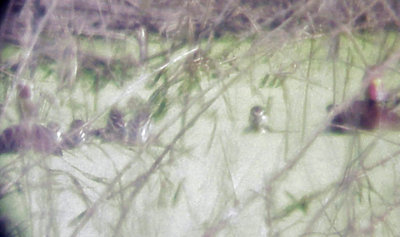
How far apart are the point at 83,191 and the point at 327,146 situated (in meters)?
0.65

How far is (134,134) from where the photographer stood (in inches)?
55.4

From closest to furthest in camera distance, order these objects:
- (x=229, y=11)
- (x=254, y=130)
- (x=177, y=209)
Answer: (x=177, y=209), (x=254, y=130), (x=229, y=11)

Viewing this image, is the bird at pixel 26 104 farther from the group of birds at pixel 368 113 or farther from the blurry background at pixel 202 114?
the group of birds at pixel 368 113

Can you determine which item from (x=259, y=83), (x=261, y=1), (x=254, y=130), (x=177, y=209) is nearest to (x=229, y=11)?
(x=261, y=1)

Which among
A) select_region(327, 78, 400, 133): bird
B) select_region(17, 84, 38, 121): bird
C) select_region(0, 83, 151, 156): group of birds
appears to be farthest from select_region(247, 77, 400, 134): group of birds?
select_region(17, 84, 38, 121): bird

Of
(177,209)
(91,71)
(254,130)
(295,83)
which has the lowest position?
(177,209)

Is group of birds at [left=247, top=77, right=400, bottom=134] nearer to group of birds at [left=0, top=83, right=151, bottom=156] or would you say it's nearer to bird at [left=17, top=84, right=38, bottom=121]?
group of birds at [left=0, top=83, right=151, bottom=156]

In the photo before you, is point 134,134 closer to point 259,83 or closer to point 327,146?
point 259,83

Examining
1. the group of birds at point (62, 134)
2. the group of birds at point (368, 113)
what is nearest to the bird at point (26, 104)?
the group of birds at point (62, 134)

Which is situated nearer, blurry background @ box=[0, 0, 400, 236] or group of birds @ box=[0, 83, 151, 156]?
blurry background @ box=[0, 0, 400, 236]

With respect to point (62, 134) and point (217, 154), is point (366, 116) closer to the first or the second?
point (217, 154)

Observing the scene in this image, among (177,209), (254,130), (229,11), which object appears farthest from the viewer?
(229,11)

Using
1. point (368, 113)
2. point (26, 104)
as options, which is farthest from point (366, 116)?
point (26, 104)

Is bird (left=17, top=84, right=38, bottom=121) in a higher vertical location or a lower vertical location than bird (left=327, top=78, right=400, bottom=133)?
higher
